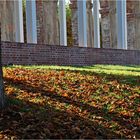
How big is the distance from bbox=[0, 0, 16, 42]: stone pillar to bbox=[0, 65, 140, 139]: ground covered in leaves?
37.2ft

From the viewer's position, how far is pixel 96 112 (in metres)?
8.64

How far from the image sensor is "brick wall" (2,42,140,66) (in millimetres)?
15773

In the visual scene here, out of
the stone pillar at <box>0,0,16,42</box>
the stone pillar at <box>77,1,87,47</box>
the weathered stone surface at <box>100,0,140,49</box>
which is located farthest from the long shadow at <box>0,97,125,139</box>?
the weathered stone surface at <box>100,0,140,49</box>

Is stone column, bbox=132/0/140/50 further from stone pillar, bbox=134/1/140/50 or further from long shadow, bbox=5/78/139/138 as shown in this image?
long shadow, bbox=5/78/139/138

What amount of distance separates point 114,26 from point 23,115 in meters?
23.7

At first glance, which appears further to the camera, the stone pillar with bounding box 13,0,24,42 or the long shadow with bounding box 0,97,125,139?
the stone pillar with bounding box 13,0,24,42

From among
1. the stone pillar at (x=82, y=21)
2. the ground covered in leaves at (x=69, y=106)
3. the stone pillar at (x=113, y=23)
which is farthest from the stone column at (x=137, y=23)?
the ground covered in leaves at (x=69, y=106)

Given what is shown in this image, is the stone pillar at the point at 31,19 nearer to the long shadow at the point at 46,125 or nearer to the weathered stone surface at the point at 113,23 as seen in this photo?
the weathered stone surface at the point at 113,23

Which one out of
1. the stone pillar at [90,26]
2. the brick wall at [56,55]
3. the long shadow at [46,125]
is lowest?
the long shadow at [46,125]

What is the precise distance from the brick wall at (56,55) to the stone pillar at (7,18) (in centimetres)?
420

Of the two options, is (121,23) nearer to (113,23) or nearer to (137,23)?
(113,23)

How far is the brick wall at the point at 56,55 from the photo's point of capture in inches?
621

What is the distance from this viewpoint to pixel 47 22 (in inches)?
971

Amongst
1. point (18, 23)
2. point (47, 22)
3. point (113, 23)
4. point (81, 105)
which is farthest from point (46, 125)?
point (113, 23)
